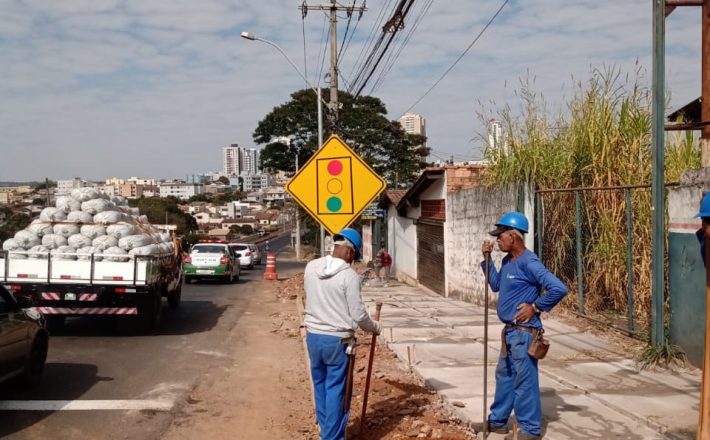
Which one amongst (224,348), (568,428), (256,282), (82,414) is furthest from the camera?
(256,282)

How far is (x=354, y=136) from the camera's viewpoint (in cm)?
4525

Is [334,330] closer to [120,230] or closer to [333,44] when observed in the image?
[120,230]

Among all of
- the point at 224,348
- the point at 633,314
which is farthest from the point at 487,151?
the point at 224,348

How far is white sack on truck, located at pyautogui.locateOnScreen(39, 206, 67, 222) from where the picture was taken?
11.6 metres

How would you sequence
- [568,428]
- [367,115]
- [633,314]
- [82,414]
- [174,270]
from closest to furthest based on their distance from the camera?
[568,428]
[82,414]
[633,314]
[174,270]
[367,115]

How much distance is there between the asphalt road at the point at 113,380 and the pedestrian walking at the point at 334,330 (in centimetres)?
186

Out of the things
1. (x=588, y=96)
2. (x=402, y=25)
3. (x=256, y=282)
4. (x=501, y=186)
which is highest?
(x=402, y=25)

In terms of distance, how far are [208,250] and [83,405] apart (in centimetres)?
1759

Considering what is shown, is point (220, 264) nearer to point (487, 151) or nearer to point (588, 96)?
point (487, 151)

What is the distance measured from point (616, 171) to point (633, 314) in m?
2.49

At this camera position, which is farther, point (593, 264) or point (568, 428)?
point (593, 264)

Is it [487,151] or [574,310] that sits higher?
[487,151]

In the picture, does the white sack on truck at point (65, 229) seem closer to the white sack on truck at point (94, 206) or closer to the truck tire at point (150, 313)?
the white sack on truck at point (94, 206)

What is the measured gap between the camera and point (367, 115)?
4531 cm
